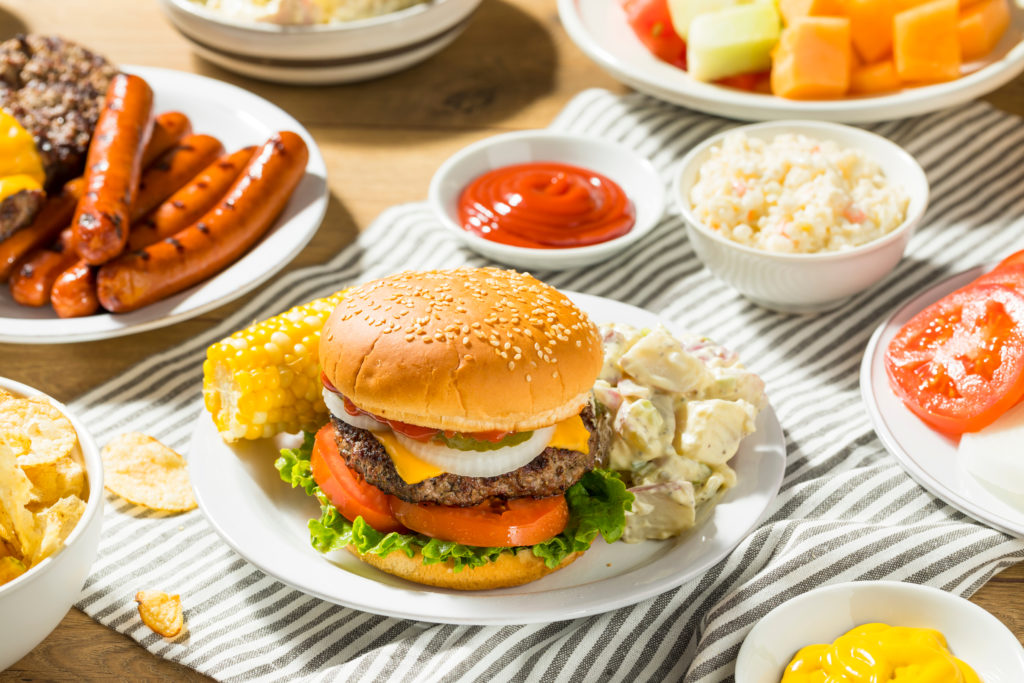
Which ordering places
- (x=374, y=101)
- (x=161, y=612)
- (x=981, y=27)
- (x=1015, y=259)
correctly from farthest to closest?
1. (x=374, y=101)
2. (x=981, y=27)
3. (x=1015, y=259)
4. (x=161, y=612)

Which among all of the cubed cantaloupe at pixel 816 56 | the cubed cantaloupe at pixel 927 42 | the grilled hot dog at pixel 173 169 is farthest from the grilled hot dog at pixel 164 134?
the cubed cantaloupe at pixel 927 42

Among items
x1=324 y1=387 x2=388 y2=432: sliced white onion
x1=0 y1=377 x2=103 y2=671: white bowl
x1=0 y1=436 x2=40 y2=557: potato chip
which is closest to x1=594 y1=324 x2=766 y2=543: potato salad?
x1=324 y1=387 x2=388 y2=432: sliced white onion

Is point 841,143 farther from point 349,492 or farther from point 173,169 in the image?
point 173,169

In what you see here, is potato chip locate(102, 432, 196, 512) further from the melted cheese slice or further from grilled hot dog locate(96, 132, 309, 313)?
the melted cheese slice

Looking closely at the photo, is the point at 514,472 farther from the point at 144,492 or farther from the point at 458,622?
the point at 144,492

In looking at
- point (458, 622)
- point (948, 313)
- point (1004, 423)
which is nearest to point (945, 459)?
point (1004, 423)

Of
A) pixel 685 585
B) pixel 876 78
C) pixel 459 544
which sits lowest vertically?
pixel 685 585

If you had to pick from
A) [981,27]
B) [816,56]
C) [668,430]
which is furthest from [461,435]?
[981,27]
